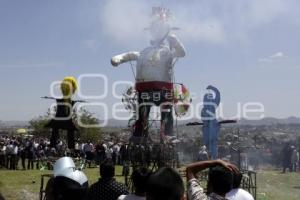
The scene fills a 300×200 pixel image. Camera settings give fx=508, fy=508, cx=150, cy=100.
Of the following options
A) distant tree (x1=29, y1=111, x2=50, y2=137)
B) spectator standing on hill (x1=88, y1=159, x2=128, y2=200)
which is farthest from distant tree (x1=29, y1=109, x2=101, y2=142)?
spectator standing on hill (x1=88, y1=159, x2=128, y2=200)

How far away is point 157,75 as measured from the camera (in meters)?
16.9

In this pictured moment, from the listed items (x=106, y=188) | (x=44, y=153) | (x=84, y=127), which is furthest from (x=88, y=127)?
(x=106, y=188)

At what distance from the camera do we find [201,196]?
3.70 m

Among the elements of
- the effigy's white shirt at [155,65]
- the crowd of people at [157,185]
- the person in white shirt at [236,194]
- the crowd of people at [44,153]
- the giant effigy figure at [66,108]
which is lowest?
the crowd of people at [44,153]

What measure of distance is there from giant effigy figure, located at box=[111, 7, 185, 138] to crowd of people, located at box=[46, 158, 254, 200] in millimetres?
11394

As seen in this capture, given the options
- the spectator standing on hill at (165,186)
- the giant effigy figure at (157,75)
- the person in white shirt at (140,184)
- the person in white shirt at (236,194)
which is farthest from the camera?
the giant effigy figure at (157,75)

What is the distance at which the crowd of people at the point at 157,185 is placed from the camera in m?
3.11

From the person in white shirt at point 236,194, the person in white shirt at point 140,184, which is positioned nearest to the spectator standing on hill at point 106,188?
the person in white shirt at point 140,184

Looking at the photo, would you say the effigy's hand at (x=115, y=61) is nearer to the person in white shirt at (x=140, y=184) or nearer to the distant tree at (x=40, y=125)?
the person in white shirt at (x=140, y=184)

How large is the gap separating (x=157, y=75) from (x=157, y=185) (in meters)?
13.9

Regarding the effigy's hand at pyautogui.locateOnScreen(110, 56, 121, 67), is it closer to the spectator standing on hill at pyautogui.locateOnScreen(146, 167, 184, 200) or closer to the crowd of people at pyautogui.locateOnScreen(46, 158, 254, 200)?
the crowd of people at pyautogui.locateOnScreen(46, 158, 254, 200)

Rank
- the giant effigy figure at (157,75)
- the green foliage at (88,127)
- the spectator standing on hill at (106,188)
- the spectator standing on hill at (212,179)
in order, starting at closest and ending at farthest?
the spectator standing on hill at (212,179) < the spectator standing on hill at (106,188) < the giant effigy figure at (157,75) < the green foliage at (88,127)

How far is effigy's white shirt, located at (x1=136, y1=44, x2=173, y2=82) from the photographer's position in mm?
16906

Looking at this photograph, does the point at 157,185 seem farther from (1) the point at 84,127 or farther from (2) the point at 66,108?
(1) the point at 84,127
